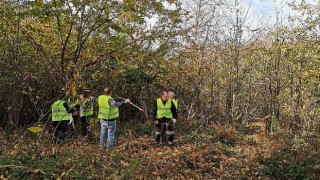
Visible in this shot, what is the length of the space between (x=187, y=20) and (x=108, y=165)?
927 cm

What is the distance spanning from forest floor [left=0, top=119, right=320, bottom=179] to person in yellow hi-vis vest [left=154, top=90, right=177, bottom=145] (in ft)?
1.70

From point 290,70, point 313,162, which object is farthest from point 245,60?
point 313,162

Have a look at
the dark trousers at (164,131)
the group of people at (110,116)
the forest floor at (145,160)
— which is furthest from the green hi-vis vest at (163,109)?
the forest floor at (145,160)

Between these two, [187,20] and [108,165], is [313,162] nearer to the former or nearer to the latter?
[108,165]

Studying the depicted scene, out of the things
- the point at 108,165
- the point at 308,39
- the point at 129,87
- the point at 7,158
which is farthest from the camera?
the point at 129,87

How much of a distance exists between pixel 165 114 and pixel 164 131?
0.78 m

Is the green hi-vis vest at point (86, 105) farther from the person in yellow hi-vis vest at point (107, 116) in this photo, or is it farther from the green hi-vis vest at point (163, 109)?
the green hi-vis vest at point (163, 109)

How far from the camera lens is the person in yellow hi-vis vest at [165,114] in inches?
425

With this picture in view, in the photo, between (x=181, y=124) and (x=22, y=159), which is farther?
(x=181, y=124)

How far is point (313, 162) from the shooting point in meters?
8.63

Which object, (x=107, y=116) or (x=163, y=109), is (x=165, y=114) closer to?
(x=163, y=109)

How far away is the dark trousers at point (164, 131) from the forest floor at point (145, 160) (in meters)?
0.34

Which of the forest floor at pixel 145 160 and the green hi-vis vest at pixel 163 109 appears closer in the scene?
the forest floor at pixel 145 160

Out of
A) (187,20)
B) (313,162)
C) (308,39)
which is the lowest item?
(313,162)
